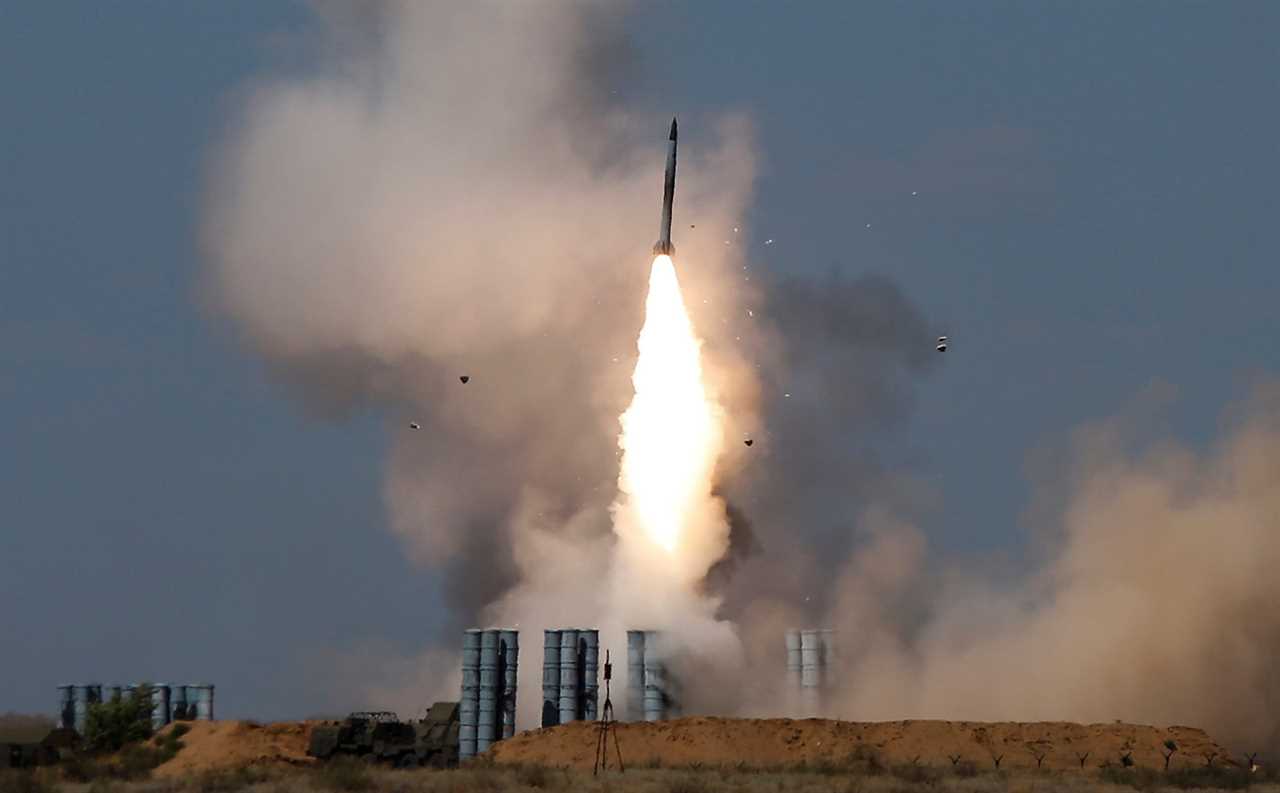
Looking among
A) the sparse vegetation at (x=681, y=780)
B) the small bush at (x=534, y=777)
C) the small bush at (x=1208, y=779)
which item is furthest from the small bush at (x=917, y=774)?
the small bush at (x=534, y=777)

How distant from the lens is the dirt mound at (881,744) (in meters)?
56.6

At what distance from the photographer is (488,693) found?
67.4 metres

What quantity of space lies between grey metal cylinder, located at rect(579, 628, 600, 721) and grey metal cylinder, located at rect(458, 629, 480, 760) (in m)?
3.96

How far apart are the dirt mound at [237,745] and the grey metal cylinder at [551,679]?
8737 mm

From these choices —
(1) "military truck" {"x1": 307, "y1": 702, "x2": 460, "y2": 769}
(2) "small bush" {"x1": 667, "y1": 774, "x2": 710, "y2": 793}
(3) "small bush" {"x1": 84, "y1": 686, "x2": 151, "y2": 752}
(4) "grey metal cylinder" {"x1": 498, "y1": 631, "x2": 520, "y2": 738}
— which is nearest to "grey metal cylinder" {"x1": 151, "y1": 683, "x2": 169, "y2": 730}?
(3) "small bush" {"x1": 84, "y1": 686, "x2": 151, "y2": 752}

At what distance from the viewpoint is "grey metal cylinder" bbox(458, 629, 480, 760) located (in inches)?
2621

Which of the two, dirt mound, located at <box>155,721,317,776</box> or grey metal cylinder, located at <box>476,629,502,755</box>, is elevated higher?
grey metal cylinder, located at <box>476,629,502,755</box>

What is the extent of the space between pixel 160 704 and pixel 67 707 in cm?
585

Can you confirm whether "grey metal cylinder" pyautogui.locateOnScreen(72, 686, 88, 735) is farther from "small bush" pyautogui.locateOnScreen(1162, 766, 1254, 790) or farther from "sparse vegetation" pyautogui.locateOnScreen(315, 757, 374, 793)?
"small bush" pyautogui.locateOnScreen(1162, 766, 1254, 790)

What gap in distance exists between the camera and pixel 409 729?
65688 millimetres

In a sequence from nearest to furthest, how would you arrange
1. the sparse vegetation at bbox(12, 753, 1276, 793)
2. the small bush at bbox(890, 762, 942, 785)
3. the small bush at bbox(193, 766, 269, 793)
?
the sparse vegetation at bbox(12, 753, 1276, 793) < the small bush at bbox(193, 766, 269, 793) < the small bush at bbox(890, 762, 942, 785)

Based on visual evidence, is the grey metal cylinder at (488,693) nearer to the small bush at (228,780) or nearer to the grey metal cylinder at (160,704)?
the small bush at (228,780)

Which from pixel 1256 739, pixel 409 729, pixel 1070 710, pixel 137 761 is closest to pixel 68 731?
pixel 137 761

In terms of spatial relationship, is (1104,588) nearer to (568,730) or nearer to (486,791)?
(568,730)
